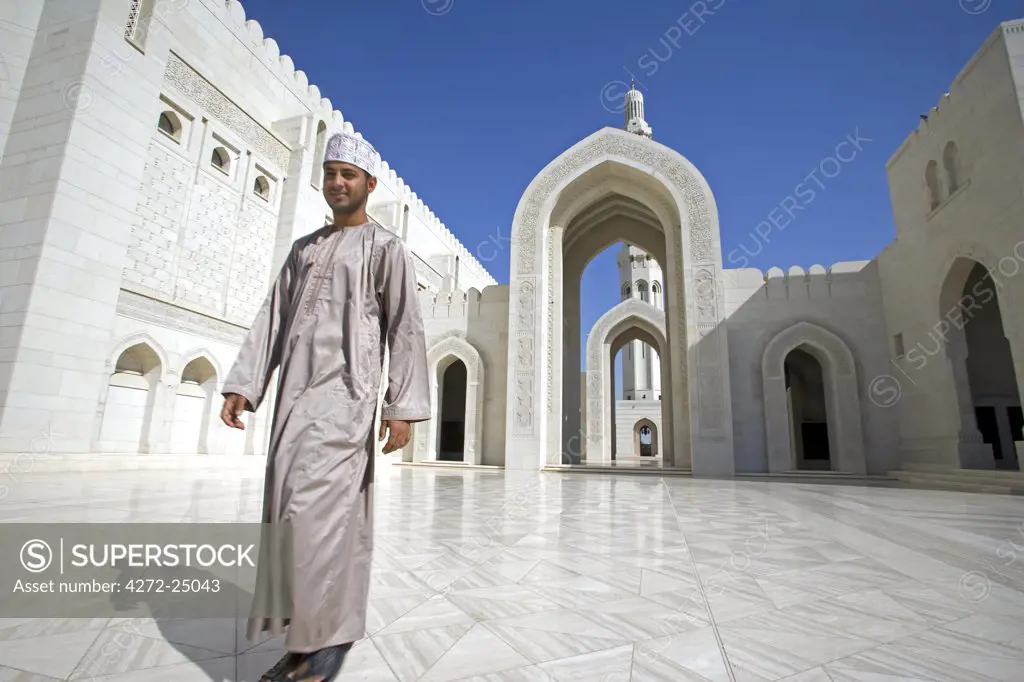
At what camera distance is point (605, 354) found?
16.7 meters

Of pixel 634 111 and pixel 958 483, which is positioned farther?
pixel 634 111

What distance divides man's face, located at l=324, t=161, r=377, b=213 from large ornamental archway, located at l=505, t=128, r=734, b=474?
905 cm

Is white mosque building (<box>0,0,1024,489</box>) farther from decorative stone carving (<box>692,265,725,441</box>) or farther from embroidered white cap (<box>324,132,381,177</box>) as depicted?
embroidered white cap (<box>324,132,381,177</box>)

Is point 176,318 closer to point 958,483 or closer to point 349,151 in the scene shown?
point 349,151

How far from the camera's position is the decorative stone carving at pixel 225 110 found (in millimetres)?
9297

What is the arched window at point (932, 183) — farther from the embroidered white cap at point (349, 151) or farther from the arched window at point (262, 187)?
the arched window at point (262, 187)

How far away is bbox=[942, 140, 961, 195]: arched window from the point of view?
306 inches

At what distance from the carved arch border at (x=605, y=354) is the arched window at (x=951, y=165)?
741 centimetres

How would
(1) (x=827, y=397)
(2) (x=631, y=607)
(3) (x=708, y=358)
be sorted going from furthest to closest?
(1) (x=827, y=397) → (3) (x=708, y=358) → (2) (x=631, y=607)

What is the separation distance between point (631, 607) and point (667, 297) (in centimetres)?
1039

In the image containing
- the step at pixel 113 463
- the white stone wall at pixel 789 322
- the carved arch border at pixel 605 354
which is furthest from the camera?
the carved arch border at pixel 605 354

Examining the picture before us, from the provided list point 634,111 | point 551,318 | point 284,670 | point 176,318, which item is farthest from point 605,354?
point 634,111

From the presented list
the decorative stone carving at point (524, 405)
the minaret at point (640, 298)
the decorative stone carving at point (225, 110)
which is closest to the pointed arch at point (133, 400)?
the decorative stone carving at point (225, 110)

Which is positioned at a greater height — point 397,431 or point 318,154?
point 318,154
